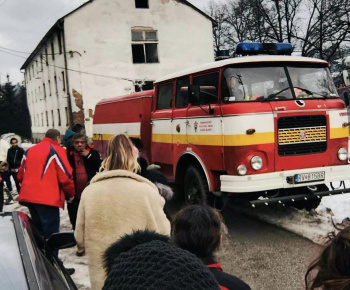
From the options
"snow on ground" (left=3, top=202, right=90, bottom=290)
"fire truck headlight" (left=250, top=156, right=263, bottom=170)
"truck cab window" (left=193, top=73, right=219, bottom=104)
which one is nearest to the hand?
"snow on ground" (left=3, top=202, right=90, bottom=290)

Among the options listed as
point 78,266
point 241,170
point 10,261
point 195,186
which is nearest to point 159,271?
point 10,261

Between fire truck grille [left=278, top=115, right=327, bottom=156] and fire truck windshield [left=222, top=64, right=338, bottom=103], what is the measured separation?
42cm

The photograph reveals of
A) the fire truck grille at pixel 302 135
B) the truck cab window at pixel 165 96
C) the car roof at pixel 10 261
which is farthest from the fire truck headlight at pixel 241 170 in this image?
the car roof at pixel 10 261

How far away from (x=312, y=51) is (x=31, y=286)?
3189 cm

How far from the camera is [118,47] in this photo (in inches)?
963

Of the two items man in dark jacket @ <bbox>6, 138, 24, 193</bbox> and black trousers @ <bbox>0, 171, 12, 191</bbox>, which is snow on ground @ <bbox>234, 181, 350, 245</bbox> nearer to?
man in dark jacket @ <bbox>6, 138, 24, 193</bbox>

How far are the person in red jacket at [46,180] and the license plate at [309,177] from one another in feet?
11.2

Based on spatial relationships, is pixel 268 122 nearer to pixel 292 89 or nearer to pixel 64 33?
pixel 292 89

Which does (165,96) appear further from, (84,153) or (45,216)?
(45,216)

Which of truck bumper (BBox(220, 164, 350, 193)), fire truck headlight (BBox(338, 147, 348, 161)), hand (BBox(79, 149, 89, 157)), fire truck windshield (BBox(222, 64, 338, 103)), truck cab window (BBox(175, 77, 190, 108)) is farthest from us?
truck cab window (BBox(175, 77, 190, 108))

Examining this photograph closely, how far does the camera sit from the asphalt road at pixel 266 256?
480 cm

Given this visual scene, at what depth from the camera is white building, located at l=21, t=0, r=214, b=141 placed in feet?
77.7

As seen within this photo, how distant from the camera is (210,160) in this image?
647 cm

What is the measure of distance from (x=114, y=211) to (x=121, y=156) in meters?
0.45
